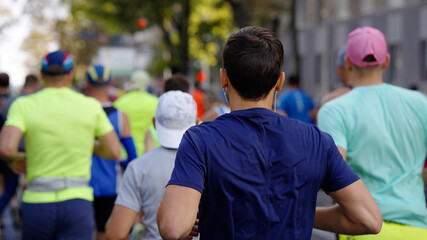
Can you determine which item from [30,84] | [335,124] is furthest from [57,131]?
[30,84]

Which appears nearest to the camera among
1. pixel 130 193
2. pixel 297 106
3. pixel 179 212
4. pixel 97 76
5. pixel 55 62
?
pixel 179 212

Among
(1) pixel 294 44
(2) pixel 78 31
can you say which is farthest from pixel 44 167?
(2) pixel 78 31

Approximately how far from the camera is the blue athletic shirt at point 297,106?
40.3 ft

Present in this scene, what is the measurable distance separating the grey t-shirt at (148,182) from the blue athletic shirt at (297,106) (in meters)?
8.47

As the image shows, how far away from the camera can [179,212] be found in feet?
7.96

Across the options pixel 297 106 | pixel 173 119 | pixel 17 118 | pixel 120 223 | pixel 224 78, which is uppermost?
pixel 224 78

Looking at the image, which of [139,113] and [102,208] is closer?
[102,208]

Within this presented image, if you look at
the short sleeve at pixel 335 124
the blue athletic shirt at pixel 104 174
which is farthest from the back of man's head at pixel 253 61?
the blue athletic shirt at pixel 104 174

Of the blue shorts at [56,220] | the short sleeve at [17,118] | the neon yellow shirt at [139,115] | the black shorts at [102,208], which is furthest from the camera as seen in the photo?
the neon yellow shirt at [139,115]

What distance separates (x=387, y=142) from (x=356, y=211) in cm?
122

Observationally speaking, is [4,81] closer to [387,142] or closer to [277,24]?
[387,142]

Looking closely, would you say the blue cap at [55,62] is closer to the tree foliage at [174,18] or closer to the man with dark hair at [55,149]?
the man with dark hair at [55,149]

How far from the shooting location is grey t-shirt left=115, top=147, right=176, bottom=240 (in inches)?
151

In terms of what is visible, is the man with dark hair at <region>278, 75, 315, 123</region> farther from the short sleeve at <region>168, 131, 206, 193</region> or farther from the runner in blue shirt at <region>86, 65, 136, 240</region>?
the short sleeve at <region>168, 131, 206, 193</region>
